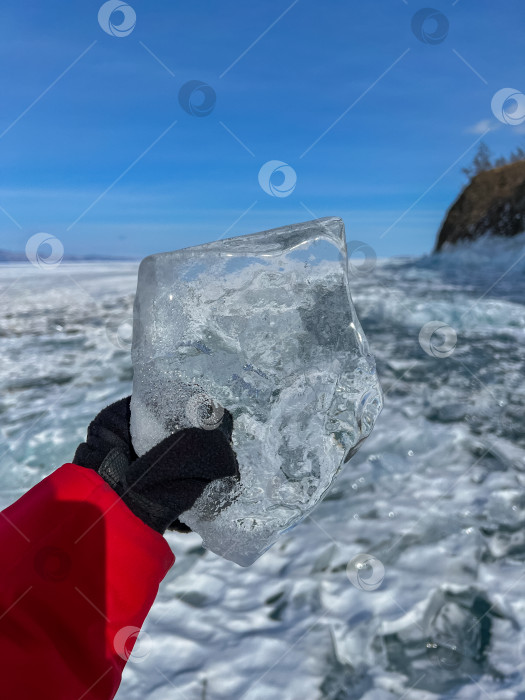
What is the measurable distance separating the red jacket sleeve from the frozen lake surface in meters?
0.69

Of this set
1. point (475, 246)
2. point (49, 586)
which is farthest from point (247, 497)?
point (475, 246)

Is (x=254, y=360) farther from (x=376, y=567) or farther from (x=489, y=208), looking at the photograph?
(x=489, y=208)

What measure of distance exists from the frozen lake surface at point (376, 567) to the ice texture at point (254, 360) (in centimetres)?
58

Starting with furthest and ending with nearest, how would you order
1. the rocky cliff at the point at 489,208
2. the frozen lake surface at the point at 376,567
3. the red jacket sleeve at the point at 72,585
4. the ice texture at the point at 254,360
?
the rocky cliff at the point at 489,208 → the frozen lake surface at the point at 376,567 → the ice texture at the point at 254,360 → the red jacket sleeve at the point at 72,585

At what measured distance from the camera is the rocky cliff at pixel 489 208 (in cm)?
1256

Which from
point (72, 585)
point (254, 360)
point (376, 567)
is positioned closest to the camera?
point (72, 585)

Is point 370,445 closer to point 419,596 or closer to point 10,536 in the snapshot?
point 419,596

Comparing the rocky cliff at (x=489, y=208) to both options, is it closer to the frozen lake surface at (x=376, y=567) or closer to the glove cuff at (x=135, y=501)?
the frozen lake surface at (x=376, y=567)

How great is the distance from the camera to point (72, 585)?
0.92m

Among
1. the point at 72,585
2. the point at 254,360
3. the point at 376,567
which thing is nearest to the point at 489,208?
the point at 376,567

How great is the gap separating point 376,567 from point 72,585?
4.34 feet

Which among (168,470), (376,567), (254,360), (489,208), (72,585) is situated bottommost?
(376,567)

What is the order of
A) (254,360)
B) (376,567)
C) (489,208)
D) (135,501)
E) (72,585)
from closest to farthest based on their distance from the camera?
(72,585) → (135,501) → (254,360) → (376,567) → (489,208)

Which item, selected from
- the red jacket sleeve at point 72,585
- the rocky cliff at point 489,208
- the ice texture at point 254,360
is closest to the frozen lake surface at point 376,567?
the ice texture at point 254,360
